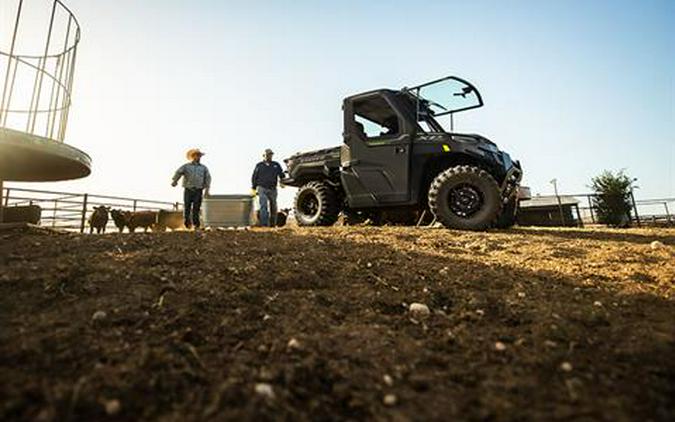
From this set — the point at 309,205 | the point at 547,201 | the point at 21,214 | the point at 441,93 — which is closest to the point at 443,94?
the point at 441,93

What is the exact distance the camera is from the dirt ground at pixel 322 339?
1428 millimetres

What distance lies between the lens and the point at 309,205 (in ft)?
26.6

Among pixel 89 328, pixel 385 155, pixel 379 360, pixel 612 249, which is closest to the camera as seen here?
pixel 379 360

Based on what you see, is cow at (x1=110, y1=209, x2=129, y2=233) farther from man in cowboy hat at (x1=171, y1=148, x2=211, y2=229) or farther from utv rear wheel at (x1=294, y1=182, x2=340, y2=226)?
utv rear wheel at (x1=294, y1=182, x2=340, y2=226)

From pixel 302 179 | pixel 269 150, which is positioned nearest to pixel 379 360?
pixel 302 179

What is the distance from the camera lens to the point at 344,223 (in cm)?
782

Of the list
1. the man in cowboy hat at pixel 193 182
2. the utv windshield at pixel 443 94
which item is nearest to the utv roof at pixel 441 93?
the utv windshield at pixel 443 94

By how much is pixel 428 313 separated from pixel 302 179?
6240 millimetres

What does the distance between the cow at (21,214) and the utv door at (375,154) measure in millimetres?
5690

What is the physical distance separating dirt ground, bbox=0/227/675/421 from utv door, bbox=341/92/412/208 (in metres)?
3.18

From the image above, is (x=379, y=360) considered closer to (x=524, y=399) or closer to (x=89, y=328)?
(x=524, y=399)

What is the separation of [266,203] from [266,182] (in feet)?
1.54

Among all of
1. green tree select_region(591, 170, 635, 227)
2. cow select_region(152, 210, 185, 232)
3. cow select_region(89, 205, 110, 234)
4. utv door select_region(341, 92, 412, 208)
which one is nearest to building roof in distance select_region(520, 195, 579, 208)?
green tree select_region(591, 170, 635, 227)

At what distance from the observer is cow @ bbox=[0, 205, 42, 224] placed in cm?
670
